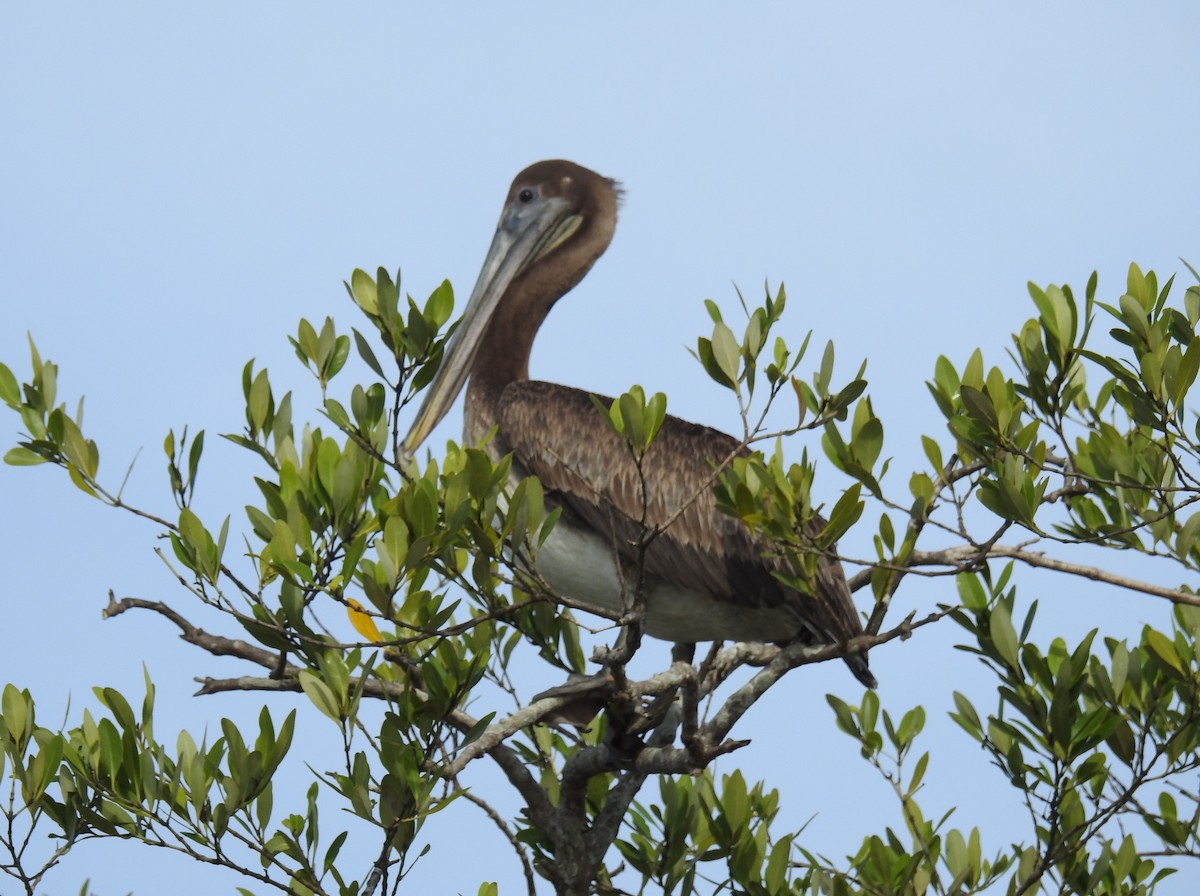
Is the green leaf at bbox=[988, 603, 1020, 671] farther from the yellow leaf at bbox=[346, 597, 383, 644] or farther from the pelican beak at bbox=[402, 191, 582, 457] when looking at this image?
the pelican beak at bbox=[402, 191, 582, 457]

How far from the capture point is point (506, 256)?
6.61 m

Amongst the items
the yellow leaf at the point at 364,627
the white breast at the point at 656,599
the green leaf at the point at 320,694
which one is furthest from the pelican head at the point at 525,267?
the green leaf at the point at 320,694

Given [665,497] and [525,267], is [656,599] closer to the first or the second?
[665,497]

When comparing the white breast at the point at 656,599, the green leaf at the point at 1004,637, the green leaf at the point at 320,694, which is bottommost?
the green leaf at the point at 320,694

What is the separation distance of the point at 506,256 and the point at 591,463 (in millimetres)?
1633

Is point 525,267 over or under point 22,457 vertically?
over

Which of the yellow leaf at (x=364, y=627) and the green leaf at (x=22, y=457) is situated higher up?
the green leaf at (x=22, y=457)

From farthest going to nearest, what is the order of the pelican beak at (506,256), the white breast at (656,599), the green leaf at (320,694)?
the pelican beak at (506,256) < the white breast at (656,599) < the green leaf at (320,694)

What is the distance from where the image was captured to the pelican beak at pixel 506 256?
618 centimetres

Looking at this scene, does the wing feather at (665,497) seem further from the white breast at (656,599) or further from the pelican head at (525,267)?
the pelican head at (525,267)

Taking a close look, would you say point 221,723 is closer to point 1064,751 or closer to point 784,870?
point 784,870

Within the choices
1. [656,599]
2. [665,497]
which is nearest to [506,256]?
[665,497]

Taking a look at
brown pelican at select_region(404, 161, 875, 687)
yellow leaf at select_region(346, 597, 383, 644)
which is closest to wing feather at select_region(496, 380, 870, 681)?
brown pelican at select_region(404, 161, 875, 687)

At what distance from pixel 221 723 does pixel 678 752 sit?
1.42 m
